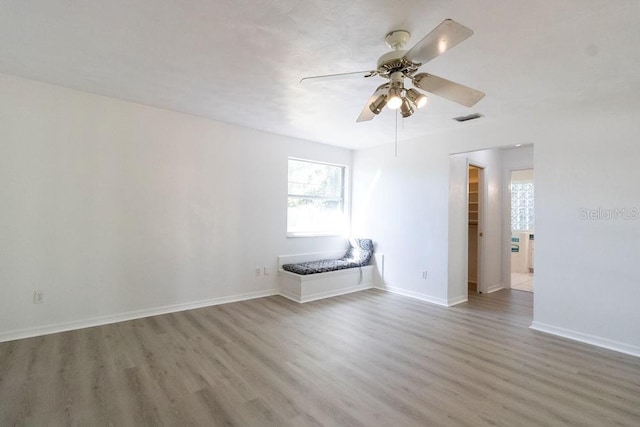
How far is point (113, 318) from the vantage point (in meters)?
3.42

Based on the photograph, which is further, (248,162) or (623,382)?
(248,162)

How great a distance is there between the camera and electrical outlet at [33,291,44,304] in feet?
9.91

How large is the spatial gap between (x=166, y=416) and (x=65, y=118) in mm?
3059

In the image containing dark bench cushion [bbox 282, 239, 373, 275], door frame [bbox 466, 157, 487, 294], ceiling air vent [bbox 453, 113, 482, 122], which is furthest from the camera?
door frame [bbox 466, 157, 487, 294]

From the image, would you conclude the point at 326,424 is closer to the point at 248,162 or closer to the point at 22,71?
the point at 248,162

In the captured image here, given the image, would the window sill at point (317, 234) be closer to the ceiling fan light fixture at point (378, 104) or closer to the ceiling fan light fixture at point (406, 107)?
the ceiling fan light fixture at point (378, 104)

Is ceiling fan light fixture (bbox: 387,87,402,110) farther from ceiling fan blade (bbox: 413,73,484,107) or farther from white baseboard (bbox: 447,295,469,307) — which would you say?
white baseboard (bbox: 447,295,469,307)

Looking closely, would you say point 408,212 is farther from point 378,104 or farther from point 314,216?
point 378,104

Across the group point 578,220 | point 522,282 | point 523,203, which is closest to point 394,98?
point 578,220

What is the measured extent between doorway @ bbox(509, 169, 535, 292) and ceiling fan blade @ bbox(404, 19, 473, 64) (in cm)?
621

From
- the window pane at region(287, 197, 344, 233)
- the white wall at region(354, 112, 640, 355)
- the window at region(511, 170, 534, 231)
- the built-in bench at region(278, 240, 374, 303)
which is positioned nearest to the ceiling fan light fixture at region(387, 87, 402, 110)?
the white wall at region(354, 112, 640, 355)

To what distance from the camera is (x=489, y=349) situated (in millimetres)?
2943

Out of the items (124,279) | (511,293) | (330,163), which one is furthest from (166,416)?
(511,293)

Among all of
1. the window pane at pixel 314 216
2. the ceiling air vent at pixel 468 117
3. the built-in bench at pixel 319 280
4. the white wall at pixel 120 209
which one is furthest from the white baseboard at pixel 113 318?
the ceiling air vent at pixel 468 117
